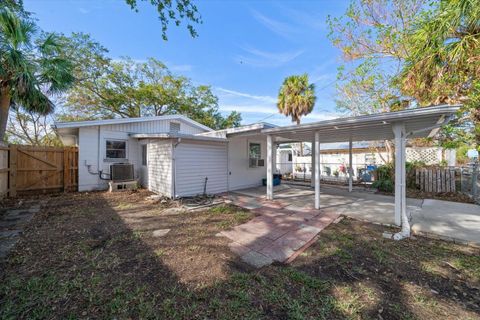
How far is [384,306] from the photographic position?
2.15 m

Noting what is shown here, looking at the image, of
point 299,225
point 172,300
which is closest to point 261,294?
point 172,300

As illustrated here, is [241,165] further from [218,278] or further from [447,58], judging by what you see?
[447,58]

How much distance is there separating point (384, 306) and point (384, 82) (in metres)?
10.4

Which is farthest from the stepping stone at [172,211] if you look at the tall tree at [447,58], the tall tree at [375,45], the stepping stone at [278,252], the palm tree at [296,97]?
the palm tree at [296,97]

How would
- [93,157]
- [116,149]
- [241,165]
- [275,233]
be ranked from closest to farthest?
[275,233] → [93,157] → [116,149] → [241,165]

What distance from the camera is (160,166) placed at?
7.79 m

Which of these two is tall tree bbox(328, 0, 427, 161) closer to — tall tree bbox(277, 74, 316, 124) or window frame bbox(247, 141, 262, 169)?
tall tree bbox(277, 74, 316, 124)

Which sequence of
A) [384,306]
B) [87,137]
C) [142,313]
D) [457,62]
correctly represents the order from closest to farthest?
[142,313], [384,306], [457,62], [87,137]

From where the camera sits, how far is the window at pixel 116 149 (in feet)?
30.1

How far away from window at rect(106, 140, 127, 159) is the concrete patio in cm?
604

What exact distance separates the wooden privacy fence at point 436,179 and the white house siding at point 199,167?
856cm

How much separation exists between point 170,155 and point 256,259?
5.11 m

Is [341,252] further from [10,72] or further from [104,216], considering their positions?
[10,72]

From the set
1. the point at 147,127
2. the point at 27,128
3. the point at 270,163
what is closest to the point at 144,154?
the point at 147,127
